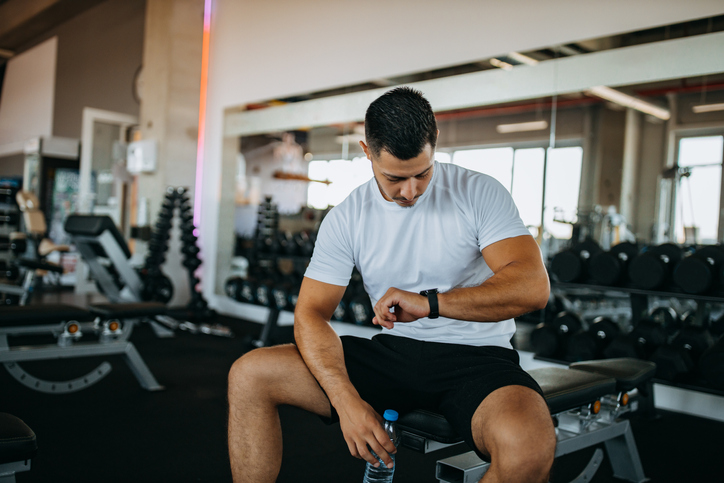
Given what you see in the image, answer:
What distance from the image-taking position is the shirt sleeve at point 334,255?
1415 millimetres

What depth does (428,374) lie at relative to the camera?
1.27 m

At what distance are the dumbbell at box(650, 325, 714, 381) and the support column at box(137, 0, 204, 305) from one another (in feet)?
13.3

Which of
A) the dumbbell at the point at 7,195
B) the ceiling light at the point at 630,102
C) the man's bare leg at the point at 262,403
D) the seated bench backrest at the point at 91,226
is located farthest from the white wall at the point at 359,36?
the dumbbell at the point at 7,195

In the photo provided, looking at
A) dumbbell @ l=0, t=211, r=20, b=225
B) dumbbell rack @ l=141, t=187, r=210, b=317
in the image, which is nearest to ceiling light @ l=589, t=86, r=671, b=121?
dumbbell rack @ l=141, t=187, r=210, b=317

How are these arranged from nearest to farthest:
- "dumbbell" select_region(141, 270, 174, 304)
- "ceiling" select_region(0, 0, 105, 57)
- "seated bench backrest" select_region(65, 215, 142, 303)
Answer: "seated bench backrest" select_region(65, 215, 142, 303)
"dumbbell" select_region(141, 270, 174, 304)
"ceiling" select_region(0, 0, 105, 57)

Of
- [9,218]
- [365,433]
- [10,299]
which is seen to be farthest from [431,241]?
[9,218]

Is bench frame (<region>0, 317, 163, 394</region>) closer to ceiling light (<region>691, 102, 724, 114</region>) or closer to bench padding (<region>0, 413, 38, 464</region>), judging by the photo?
bench padding (<region>0, 413, 38, 464</region>)

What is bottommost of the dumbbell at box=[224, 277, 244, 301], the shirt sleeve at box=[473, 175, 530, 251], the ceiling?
the dumbbell at box=[224, 277, 244, 301]

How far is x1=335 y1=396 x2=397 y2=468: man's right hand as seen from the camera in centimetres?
110

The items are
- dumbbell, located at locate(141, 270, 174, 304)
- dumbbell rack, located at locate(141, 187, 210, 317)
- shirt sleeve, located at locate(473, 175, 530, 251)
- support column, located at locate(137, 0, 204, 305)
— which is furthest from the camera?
support column, located at locate(137, 0, 204, 305)

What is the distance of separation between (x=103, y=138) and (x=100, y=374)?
488 centimetres

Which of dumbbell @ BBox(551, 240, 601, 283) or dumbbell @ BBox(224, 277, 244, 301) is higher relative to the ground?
dumbbell @ BBox(551, 240, 601, 283)

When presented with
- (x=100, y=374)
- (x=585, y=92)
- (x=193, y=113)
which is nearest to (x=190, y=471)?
(x=100, y=374)

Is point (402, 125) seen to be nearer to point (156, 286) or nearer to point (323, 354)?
point (323, 354)
